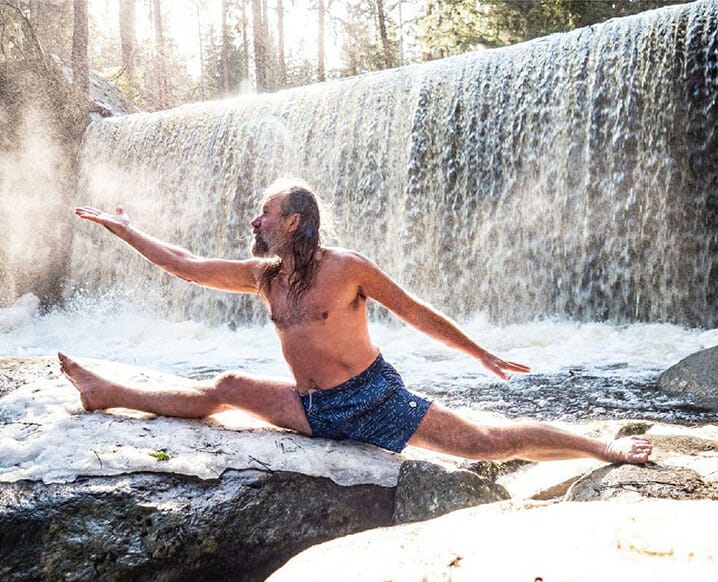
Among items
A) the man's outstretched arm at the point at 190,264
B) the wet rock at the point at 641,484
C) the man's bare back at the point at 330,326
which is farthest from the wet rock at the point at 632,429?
→ the man's outstretched arm at the point at 190,264

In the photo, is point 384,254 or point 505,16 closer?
point 384,254

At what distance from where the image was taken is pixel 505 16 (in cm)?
1585

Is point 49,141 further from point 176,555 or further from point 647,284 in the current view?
point 176,555

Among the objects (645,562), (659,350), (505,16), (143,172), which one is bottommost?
(659,350)

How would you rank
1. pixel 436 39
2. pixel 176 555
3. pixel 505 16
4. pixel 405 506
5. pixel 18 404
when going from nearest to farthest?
pixel 176 555
pixel 405 506
pixel 18 404
pixel 505 16
pixel 436 39

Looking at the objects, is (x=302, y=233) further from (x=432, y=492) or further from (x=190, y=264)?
(x=432, y=492)

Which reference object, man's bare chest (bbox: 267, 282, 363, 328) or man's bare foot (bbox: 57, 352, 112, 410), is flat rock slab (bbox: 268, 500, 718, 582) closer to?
man's bare chest (bbox: 267, 282, 363, 328)

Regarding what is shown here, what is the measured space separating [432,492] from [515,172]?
701 cm

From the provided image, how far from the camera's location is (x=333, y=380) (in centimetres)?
295

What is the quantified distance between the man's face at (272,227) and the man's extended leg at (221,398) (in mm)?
582

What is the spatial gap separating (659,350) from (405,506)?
17.0 ft

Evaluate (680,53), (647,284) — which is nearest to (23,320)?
(647,284)

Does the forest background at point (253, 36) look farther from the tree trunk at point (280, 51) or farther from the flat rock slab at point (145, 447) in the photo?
the flat rock slab at point (145, 447)

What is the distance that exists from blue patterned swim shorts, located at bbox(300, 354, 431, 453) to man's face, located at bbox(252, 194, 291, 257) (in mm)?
637
